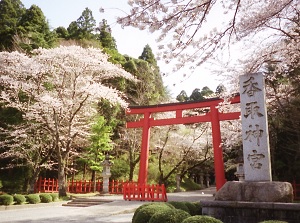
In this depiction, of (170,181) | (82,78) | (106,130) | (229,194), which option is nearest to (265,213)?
(229,194)

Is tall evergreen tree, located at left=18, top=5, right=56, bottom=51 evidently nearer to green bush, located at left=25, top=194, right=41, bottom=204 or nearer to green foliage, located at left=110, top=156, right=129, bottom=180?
green foliage, located at left=110, top=156, right=129, bottom=180

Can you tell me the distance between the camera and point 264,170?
6.97 metres

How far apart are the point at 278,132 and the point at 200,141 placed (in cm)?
688

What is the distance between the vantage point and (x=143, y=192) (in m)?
14.3

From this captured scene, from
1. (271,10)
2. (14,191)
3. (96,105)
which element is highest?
(96,105)

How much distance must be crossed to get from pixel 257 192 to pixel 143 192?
8.71 meters

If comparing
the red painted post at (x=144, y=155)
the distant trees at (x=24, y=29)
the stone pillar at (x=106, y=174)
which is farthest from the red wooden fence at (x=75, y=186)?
the distant trees at (x=24, y=29)

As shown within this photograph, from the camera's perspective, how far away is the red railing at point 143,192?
13984mm

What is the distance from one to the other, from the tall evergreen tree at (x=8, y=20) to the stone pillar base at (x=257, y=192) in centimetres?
2233

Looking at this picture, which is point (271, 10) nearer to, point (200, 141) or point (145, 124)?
point (145, 124)

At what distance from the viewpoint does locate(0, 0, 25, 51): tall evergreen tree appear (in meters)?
24.8

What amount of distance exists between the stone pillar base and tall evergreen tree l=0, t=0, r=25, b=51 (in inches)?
879

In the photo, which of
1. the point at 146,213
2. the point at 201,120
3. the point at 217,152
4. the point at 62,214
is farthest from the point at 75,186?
the point at 146,213

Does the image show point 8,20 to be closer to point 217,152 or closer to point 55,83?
point 55,83
